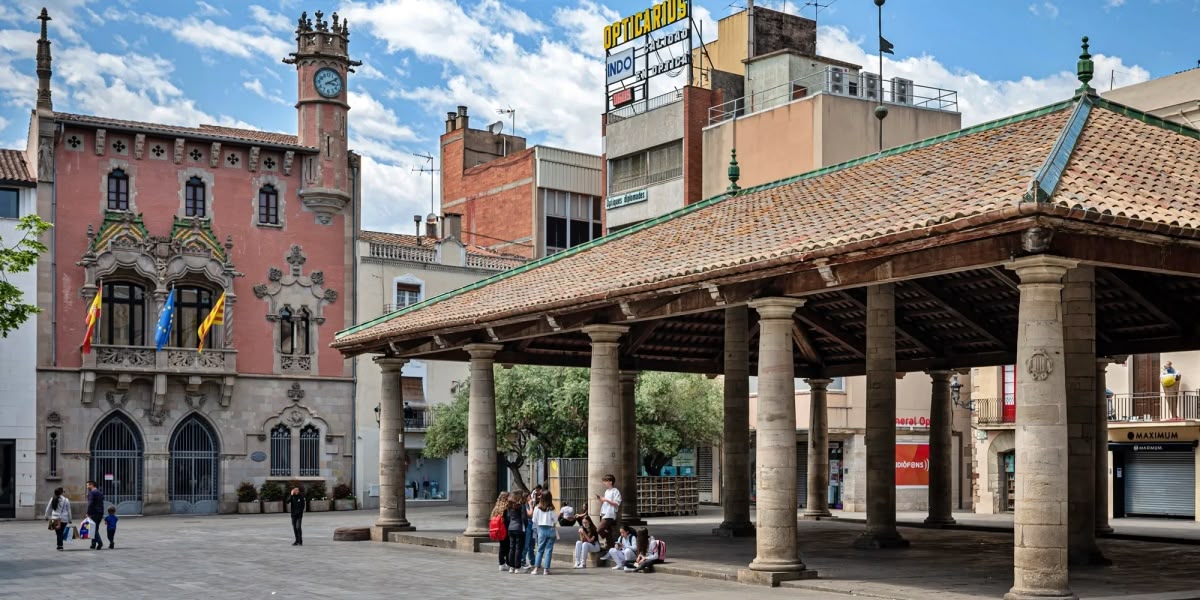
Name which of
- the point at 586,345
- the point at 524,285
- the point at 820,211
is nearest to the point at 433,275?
the point at 586,345

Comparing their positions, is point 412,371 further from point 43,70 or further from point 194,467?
point 43,70

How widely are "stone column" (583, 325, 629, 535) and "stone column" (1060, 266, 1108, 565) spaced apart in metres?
8.00

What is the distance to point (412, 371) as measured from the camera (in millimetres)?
63906

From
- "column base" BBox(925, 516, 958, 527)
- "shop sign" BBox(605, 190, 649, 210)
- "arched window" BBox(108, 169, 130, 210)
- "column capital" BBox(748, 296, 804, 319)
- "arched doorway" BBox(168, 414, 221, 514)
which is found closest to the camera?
"column capital" BBox(748, 296, 804, 319)

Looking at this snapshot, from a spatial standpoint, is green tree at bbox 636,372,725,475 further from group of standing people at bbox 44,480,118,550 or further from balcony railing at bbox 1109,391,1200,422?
group of standing people at bbox 44,480,118,550

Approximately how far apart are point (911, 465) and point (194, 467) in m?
27.9

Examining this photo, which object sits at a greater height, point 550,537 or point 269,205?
point 269,205

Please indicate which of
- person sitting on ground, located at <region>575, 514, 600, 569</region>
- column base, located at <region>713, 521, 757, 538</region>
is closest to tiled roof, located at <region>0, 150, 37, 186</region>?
column base, located at <region>713, 521, 757, 538</region>

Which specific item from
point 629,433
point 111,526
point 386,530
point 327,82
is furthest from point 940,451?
point 327,82

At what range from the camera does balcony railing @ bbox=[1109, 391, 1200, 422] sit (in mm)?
45938

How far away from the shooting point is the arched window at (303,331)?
59.8 meters

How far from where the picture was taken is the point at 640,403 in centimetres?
5219

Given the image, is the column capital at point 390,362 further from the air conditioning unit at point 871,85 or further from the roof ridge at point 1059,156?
the air conditioning unit at point 871,85

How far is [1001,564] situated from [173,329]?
39595 mm
